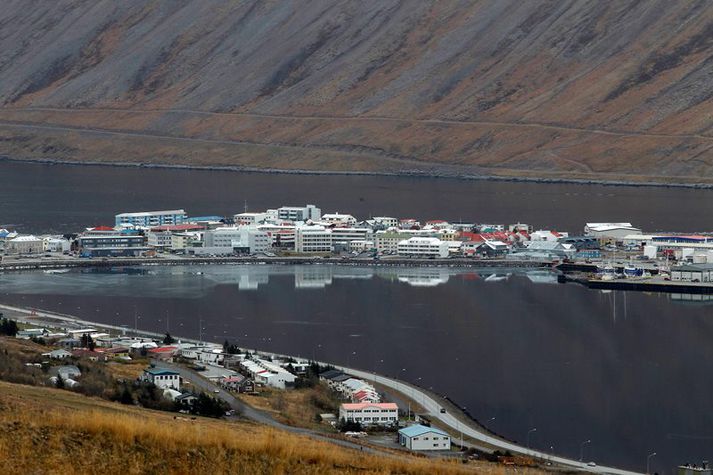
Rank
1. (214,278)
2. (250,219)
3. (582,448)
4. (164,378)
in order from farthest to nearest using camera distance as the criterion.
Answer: (250,219) → (214,278) → (164,378) → (582,448)

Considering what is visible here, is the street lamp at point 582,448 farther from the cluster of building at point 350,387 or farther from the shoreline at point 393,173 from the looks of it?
the shoreline at point 393,173

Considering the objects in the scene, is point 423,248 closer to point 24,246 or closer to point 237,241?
point 237,241

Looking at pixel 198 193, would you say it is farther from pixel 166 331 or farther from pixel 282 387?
pixel 282 387

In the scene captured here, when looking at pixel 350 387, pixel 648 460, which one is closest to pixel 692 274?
pixel 350 387

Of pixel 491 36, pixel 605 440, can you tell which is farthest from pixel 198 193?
pixel 605 440

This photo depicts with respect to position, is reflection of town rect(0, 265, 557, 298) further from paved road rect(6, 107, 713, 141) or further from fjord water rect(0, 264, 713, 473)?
paved road rect(6, 107, 713, 141)

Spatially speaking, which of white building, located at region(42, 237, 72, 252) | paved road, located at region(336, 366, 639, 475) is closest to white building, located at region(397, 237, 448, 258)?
white building, located at region(42, 237, 72, 252)
